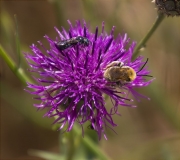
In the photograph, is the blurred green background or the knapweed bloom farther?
the blurred green background

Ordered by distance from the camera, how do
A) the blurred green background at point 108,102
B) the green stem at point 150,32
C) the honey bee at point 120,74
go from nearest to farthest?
the honey bee at point 120,74 → the green stem at point 150,32 → the blurred green background at point 108,102

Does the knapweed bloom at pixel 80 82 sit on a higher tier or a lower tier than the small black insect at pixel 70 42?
lower

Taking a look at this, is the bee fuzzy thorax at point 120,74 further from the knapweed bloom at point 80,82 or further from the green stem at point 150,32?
the green stem at point 150,32

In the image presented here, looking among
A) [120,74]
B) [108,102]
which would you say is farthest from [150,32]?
[108,102]

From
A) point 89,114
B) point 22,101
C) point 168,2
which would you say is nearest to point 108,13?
point 22,101

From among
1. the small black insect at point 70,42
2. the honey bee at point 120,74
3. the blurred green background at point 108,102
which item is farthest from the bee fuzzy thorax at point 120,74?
the blurred green background at point 108,102

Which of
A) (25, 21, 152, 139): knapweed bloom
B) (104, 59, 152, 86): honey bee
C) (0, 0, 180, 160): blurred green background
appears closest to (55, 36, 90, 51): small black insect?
(25, 21, 152, 139): knapweed bloom

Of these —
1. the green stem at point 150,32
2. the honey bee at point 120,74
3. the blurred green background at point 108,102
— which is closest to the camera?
the honey bee at point 120,74

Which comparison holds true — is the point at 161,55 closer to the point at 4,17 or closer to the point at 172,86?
the point at 172,86

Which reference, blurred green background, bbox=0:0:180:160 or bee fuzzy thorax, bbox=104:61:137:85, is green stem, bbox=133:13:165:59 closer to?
bee fuzzy thorax, bbox=104:61:137:85
